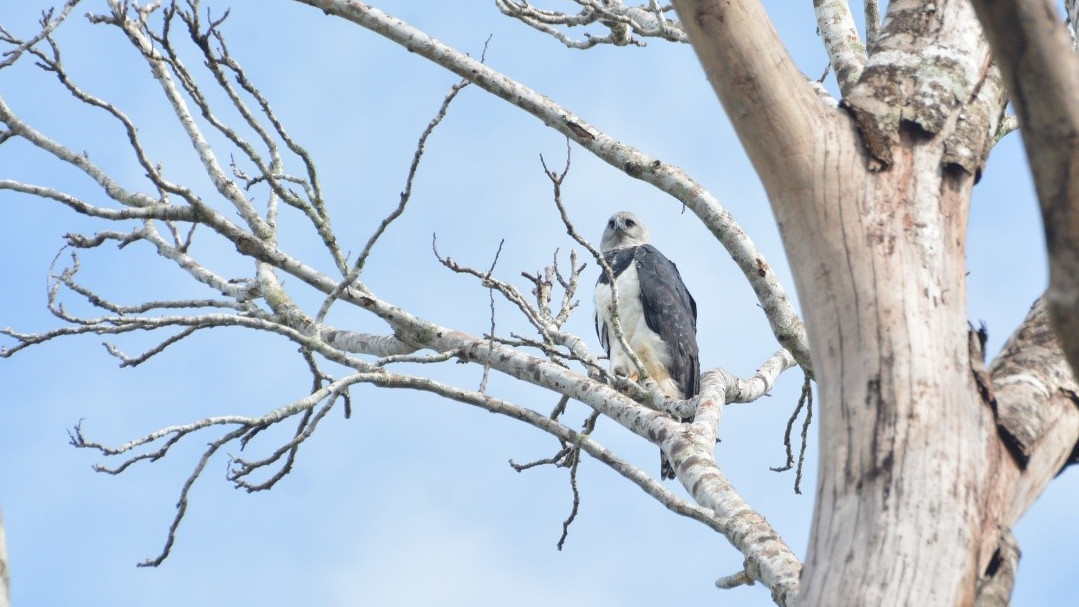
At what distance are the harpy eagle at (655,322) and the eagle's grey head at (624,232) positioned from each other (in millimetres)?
1224

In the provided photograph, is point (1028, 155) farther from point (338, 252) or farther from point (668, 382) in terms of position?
point (668, 382)

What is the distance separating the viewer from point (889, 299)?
2.35 m

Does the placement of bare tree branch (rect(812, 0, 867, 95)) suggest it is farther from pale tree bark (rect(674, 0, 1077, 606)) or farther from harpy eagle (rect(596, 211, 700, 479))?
harpy eagle (rect(596, 211, 700, 479))

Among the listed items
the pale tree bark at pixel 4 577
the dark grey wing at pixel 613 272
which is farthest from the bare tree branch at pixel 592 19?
the pale tree bark at pixel 4 577

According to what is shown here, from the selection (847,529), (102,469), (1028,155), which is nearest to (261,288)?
(102,469)

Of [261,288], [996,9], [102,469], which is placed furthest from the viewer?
[261,288]

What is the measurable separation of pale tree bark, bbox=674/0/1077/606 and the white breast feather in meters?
6.12

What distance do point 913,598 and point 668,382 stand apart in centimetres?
683

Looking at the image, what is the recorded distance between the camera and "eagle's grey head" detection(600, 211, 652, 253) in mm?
10977

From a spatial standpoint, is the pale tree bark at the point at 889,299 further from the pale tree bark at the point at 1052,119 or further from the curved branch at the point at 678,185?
the curved branch at the point at 678,185

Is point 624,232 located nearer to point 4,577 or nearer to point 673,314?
point 673,314

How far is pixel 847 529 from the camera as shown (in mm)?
2213

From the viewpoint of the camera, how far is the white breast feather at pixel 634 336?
8883 mm

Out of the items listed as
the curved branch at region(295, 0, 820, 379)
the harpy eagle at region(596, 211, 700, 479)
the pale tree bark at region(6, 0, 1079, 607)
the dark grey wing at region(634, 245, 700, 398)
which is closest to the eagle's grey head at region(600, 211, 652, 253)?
the harpy eagle at region(596, 211, 700, 479)
